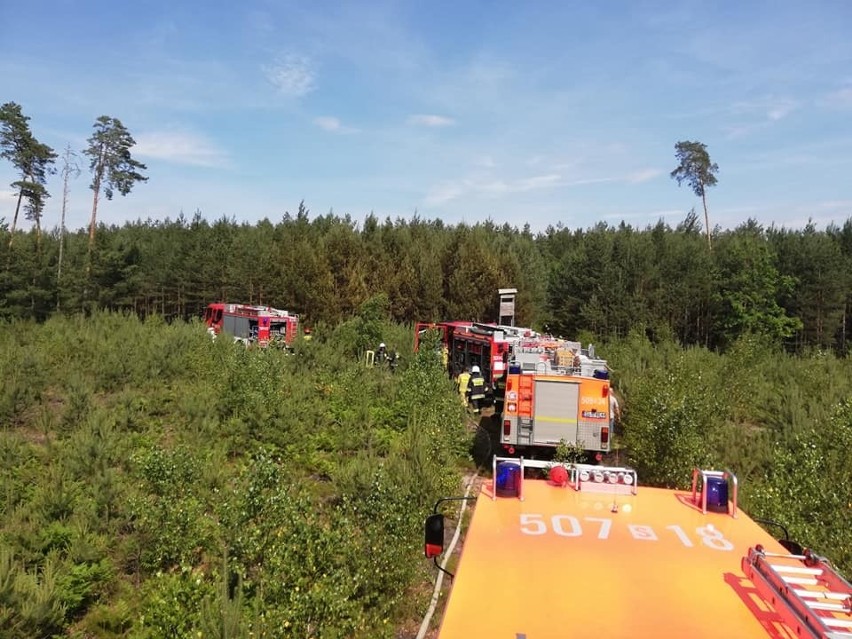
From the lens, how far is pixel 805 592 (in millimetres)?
3422

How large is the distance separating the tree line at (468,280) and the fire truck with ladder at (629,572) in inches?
1271

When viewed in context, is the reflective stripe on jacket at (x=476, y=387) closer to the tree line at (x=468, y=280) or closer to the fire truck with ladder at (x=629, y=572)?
the fire truck with ladder at (x=629, y=572)

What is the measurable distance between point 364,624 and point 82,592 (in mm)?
4501

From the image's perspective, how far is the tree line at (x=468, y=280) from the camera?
3734cm

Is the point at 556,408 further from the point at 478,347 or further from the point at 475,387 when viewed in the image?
the point at 478,347

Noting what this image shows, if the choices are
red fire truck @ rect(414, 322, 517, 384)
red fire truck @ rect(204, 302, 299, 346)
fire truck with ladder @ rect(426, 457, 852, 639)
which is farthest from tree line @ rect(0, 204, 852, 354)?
fire truck with ladder @ rect(426, 457, 852, 639)

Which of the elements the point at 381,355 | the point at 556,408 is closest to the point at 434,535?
the point at 556,408

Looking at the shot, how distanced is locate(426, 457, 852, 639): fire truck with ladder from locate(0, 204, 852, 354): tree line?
32.3 metres

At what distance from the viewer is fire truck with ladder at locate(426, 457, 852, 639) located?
326cm

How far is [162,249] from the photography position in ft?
161

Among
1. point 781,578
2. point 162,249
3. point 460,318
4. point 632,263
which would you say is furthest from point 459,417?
point 162,249

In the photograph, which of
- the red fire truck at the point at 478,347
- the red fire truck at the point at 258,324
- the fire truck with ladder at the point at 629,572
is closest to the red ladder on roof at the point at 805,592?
the fire truck with ladder at the point at 629,572

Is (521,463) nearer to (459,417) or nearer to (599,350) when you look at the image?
(459,417)

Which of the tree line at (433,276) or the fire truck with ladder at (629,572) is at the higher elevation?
the tree line at (433,276)
